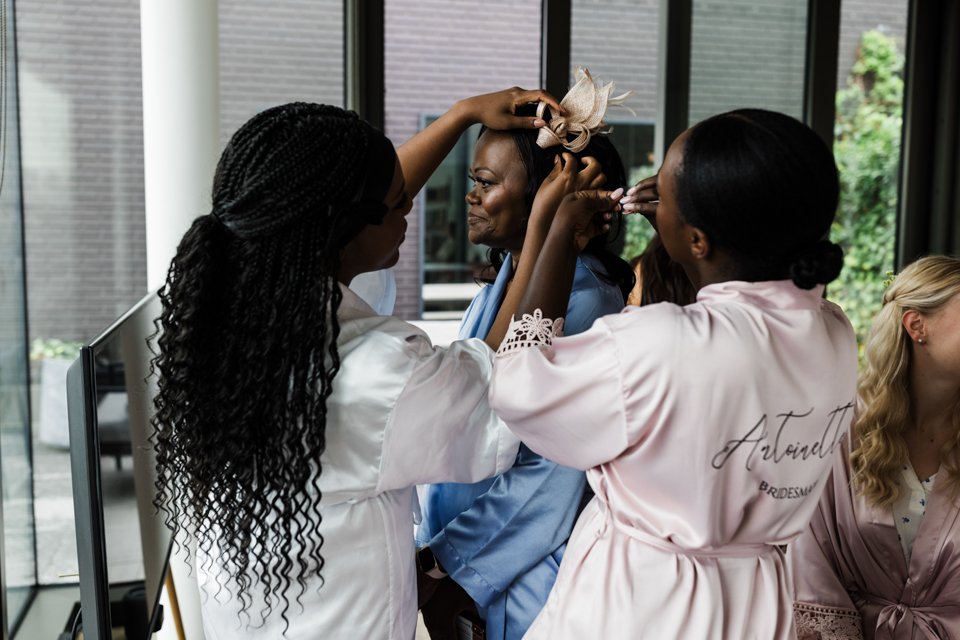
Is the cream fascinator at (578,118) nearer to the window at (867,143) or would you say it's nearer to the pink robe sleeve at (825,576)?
the pink robe sleeve at (825,576)

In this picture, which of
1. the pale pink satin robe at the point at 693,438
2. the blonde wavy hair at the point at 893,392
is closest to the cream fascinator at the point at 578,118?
the pale pink satin robe at the point at 693,438

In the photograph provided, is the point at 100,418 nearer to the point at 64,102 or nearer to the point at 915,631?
the point at 915,631

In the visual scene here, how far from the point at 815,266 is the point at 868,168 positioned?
12.3 ft

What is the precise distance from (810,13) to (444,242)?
1.92 metres

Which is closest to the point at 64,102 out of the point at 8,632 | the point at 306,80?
the point at 306,80

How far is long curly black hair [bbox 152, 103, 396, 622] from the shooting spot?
1.06m

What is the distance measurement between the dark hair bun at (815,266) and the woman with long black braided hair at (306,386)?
0.40m

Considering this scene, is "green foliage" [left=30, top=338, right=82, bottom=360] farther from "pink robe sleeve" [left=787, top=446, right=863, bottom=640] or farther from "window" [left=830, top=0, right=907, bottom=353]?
"window" [left=830, top=0, right=907, bottom=353]

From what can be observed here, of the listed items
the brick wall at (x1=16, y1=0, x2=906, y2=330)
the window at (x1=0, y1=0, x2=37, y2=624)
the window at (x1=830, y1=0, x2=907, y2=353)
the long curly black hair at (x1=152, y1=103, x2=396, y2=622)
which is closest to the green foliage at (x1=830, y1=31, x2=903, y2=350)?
the window at (x1=830, y1=0, x2=907, y2=353)

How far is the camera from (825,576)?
1.65m

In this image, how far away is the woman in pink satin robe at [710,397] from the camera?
976mm

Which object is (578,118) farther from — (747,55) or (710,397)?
(747,55)

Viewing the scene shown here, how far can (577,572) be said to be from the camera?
44.7 inches

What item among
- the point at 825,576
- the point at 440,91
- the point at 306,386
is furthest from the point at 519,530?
the point at 440,91
